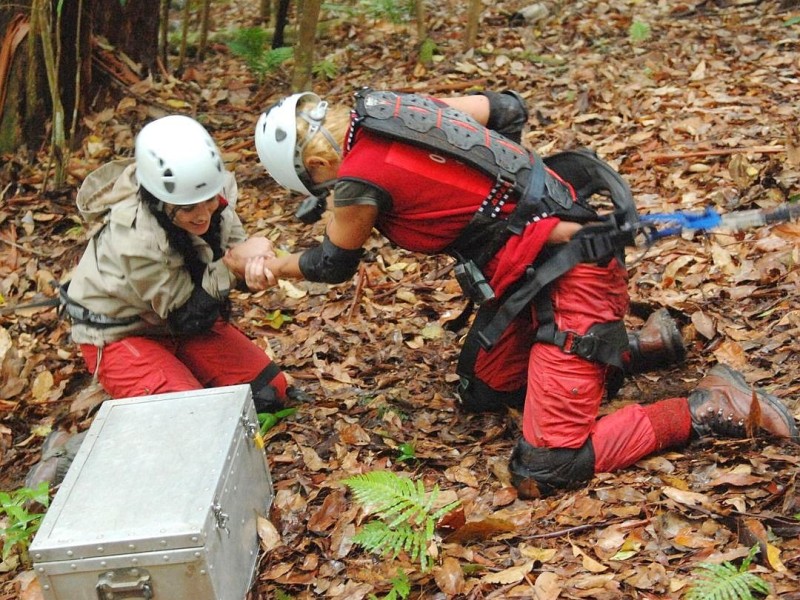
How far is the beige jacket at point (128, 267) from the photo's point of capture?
445cm

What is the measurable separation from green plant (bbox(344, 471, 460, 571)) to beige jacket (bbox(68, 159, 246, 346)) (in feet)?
5.11

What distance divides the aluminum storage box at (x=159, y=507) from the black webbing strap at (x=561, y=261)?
4.24 ft

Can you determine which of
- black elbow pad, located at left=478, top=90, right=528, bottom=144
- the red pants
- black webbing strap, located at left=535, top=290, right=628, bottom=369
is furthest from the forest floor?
black elbow pad, located at left=478, top=90, right=528, bottom=144

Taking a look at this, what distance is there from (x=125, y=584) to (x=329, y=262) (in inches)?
67.3

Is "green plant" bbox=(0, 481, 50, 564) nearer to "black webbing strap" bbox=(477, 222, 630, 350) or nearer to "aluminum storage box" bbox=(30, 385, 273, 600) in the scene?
"aluminum storage box" bbox=(30, 385, 273, 600)

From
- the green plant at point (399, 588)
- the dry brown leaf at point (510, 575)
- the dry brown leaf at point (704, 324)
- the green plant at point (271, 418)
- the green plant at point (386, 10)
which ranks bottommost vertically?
the green plant at point (271, 418)

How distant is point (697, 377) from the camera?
4.80 meters

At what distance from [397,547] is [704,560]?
1.18 metres

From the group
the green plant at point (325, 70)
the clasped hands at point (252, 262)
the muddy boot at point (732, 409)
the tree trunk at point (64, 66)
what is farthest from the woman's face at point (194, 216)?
the green plant at point (325, 70)

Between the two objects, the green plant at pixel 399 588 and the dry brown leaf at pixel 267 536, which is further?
the dry brown leaf at pixel 267 536

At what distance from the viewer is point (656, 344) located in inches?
187

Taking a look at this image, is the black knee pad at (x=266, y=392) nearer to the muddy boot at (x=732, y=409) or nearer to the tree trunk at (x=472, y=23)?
the muddy boot at (x=732, y=409)

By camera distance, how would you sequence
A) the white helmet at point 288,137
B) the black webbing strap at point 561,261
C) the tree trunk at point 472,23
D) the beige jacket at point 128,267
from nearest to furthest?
the black webbing strap at point 561,261, the white helmet at point 288,137, the beige jacket at point 128,267, the tree trunk at point 472,23

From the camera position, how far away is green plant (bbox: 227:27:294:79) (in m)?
8.55
